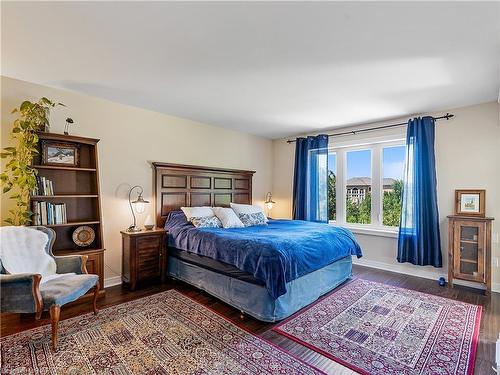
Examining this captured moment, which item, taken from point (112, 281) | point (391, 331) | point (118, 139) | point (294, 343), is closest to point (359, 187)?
point (391, 331)

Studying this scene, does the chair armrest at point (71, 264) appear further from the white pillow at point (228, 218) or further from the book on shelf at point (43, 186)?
the white pillow at point (228, 218)

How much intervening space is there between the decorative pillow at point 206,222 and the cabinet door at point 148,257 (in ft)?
1.73

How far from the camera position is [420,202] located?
3.75 m

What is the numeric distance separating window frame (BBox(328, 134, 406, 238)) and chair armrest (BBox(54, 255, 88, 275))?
409 centimetres

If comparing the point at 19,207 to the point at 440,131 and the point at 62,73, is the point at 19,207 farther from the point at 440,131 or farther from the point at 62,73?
the point at 440,131

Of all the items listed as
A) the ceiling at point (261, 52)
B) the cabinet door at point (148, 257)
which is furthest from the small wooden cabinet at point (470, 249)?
the cabinet door at point (148, 257)

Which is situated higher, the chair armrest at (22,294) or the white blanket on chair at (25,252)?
the white blanket on chair at (25,252)

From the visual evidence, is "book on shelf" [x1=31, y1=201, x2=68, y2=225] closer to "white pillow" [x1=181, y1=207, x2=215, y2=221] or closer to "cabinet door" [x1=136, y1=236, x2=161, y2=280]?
"cabinet door" [x1=136, y1=236, x2=161, y2=280]

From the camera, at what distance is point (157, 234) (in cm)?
349

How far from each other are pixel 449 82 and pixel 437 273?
103 inches

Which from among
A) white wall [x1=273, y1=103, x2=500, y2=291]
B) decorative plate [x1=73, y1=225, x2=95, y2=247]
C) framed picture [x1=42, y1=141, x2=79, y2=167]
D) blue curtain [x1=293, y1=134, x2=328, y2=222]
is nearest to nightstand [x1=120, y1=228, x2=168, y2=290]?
decorative plate [x1=73, y1=225, x2=95, y2=247]

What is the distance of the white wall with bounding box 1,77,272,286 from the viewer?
2.96 m

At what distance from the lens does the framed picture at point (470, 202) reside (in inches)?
133

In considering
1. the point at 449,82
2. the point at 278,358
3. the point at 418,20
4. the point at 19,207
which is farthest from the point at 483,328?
the point at 19,207
